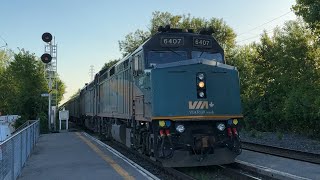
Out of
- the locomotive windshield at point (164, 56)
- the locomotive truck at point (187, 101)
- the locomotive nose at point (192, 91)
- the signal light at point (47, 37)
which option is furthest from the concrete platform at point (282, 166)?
the signal light at point (47, 37)

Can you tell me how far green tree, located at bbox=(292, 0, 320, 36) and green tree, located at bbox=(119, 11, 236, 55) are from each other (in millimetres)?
27994

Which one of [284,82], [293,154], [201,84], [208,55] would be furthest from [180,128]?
[284,82]

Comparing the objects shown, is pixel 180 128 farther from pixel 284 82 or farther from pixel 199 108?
pixel 284 82

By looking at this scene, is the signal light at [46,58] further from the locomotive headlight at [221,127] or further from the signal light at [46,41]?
the locomotive headlight at [221,127]

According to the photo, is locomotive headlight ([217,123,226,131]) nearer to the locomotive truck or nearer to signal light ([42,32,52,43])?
the locomotive truck

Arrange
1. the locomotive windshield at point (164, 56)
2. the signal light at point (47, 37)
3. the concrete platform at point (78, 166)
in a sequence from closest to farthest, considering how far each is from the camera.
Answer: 1. the concrete platform at point (78, 166)
2. the locomotive windshield at point (164, 56)
3. the signal light at point (47, 37)

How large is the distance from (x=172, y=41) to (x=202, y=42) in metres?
0.92

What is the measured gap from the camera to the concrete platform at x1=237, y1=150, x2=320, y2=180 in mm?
9313

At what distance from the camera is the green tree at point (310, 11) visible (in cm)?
1706

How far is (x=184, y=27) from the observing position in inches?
2112

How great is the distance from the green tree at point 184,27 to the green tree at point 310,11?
91.8 ft

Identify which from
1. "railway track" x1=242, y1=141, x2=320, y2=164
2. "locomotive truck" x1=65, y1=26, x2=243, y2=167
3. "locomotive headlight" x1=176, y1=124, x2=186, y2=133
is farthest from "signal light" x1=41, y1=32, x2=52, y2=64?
"locomotive headlight" x1=176, y1=124, x2=186, y2=133

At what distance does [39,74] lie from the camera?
36.7 m

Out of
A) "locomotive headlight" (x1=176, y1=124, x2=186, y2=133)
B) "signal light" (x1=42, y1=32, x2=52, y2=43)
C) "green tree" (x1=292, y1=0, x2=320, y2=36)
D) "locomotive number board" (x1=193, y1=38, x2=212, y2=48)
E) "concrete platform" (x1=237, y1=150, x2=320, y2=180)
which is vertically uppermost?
"signal light" (x1=42, y1=32, x2=52, y2=43)
